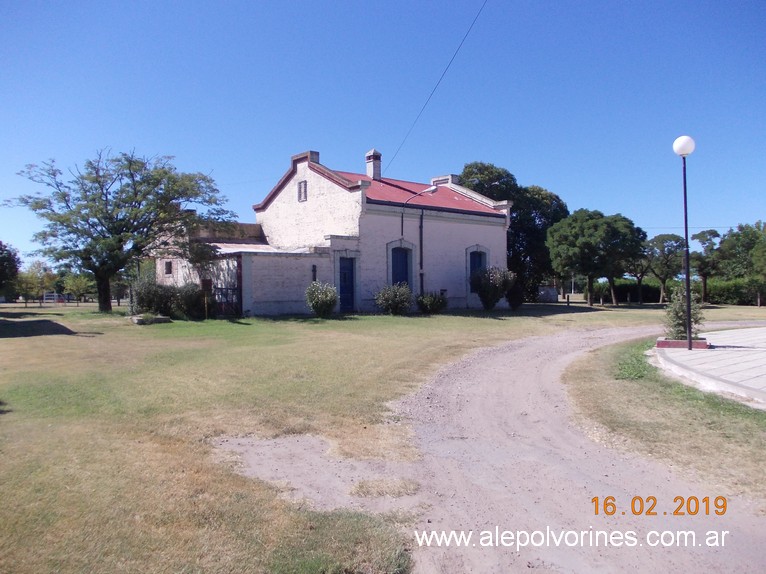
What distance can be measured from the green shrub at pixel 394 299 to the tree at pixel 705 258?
30914 mm

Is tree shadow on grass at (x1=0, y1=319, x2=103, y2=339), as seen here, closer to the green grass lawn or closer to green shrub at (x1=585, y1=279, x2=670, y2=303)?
the green grass lawn

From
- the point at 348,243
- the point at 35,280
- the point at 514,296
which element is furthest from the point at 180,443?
the point at 35,280

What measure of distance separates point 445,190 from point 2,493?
32.8 meters

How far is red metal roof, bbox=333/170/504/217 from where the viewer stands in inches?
1135

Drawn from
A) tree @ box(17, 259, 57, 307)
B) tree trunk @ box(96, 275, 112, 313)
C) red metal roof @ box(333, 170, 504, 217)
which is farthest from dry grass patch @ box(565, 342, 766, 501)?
tree @ box(17, 259, 57, 307)

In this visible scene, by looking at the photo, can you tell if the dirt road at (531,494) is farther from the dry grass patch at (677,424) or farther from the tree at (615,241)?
the tree at (615,241)

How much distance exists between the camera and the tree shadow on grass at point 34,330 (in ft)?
57.5

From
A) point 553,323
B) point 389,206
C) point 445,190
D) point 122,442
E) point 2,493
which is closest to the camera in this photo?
point 2,493

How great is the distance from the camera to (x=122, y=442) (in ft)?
20.0

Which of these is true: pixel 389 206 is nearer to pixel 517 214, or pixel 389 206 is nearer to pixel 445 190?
pixel 445 190

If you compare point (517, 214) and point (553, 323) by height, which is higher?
point (517, 214)

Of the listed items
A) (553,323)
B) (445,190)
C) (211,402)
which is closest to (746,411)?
(211,402)

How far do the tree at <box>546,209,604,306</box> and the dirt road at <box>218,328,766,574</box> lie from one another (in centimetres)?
2881

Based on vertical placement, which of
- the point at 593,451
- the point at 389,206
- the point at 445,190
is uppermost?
the point at 445,190
